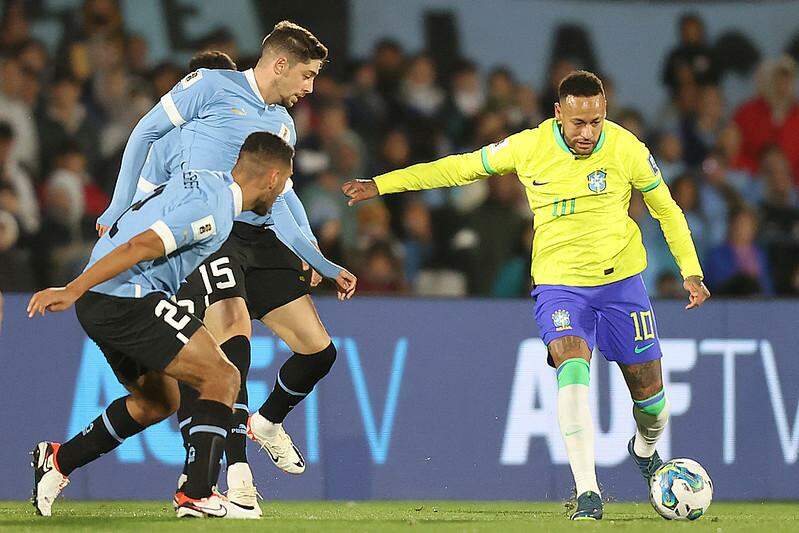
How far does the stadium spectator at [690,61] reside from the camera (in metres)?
14.4

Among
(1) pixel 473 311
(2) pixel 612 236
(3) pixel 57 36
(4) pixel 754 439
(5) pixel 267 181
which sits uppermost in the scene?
(3) pixel 57 36

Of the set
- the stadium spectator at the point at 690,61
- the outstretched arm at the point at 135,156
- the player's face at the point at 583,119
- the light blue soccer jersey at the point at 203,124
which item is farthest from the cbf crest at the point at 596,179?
the stadium spectator at the point at 690,61

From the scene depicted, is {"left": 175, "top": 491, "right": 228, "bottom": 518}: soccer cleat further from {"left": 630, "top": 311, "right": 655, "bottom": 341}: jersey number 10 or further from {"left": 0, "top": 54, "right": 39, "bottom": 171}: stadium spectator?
{"left": 0, "top": 54, "right": 39, "bottom": 171}: stadium spectator

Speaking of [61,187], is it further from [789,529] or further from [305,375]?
[789,529]

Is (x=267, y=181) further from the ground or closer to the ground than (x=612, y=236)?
further from the ground

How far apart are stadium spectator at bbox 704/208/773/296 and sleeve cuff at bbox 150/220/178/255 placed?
6974 mm

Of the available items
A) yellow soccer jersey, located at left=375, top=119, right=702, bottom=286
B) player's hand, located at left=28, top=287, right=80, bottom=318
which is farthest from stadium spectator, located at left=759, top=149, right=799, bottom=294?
player's hand, located at left=28, top=287, right=80, bottom=318

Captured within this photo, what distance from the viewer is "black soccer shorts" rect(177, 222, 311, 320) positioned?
7730 millimetres

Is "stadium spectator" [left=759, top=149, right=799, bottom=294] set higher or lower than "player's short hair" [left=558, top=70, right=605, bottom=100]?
lower

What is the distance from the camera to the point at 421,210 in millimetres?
12172

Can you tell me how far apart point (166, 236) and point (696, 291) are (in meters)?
3.01

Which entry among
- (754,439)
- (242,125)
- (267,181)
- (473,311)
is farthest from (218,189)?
(754,439)

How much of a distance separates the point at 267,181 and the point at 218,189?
247 mm

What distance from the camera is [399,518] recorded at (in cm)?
761
